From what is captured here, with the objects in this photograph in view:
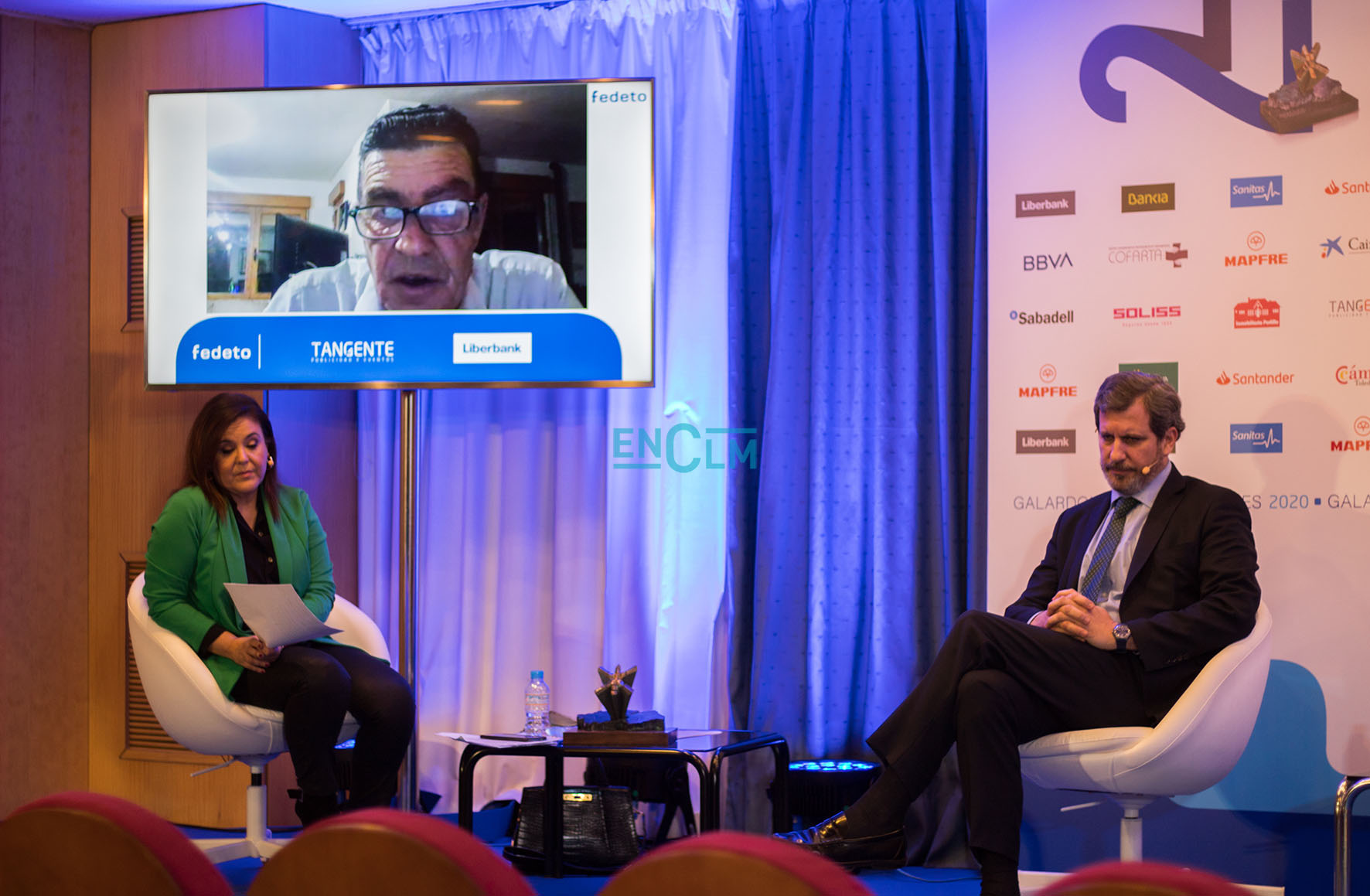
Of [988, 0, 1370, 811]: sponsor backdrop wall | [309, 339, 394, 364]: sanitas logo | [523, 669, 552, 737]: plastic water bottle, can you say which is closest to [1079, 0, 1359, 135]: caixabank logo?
[988, 0, 1370, 811]: sponsor backdrop wall

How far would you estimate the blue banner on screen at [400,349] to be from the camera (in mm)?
3783

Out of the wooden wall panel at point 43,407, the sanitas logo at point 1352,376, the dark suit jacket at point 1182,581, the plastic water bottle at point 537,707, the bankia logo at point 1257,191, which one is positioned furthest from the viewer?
the wooden wall panel at point 43,407

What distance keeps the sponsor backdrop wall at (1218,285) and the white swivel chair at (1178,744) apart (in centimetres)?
62

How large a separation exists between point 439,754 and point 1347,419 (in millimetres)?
3076

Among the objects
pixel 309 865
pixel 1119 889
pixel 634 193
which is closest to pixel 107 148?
pixel 634 193

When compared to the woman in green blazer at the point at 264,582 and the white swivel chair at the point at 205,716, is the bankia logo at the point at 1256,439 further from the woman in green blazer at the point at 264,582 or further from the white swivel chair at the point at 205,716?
the white swivel chair at the point at 205,716

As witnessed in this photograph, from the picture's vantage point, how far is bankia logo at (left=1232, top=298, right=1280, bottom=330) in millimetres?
3410

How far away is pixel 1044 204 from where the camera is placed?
3.63 m

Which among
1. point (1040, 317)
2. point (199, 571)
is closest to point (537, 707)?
point (199, 571)

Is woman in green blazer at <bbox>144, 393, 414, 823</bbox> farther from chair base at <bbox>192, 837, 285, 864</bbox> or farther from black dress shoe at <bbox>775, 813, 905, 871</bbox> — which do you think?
black dress shoe at <bbox>775, 813, 905, 871</bbox>

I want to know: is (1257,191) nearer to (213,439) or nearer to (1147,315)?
(1147,315)

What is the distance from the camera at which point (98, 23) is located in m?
4.41

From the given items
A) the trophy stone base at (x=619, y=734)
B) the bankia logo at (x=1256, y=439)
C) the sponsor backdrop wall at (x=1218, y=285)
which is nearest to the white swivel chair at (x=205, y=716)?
the trophy stone base at (x=619, y=734)

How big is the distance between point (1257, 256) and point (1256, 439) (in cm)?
51
